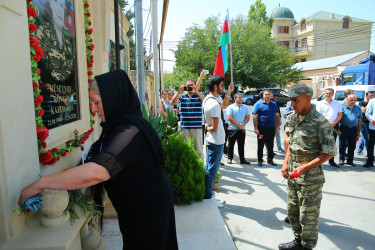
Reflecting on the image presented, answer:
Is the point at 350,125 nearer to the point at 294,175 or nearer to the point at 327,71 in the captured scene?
the point at 294,175

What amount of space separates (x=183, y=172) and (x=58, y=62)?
2.11m

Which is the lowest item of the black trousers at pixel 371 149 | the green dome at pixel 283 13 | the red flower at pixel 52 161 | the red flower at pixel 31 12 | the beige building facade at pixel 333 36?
the black trousers at pixel 371 149

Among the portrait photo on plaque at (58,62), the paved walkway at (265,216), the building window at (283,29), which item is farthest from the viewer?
the building window at (283,29)

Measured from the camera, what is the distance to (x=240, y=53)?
27.2m

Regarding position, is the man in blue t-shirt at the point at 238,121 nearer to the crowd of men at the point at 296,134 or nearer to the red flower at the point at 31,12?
the crowd of men at the point at 296,134

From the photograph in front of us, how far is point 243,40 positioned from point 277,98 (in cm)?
839

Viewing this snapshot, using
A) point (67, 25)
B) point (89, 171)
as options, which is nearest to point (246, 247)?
point (89, 171)

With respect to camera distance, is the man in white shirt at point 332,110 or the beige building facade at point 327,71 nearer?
the man in white shirt at point 332,110

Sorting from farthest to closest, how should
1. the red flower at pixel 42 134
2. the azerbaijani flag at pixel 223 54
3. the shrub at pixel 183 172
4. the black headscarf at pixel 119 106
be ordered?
the azerbaijani flag at pixel 223 54, the shrub at pixel 183 172, the red flower at pixel 42 134, the black headscarf at pixel 119 106

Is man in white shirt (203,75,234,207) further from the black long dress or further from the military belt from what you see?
the black long dress

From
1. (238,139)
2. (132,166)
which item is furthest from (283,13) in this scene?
(132,166)

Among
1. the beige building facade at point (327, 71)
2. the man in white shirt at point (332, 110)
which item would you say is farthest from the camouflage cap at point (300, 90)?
the beige building facade at point (327, 71)

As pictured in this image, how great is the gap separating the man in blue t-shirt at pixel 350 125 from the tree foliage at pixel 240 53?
20.4 metres

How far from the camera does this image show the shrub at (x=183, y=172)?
3.63m
